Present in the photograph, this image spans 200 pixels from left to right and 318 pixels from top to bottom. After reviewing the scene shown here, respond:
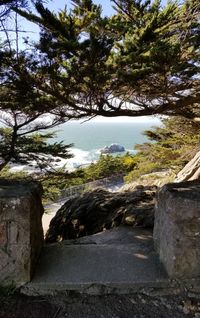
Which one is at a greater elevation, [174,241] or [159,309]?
[174,241]

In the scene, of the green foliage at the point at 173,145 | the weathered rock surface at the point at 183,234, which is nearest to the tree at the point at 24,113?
the green foliage at the point at 173,145

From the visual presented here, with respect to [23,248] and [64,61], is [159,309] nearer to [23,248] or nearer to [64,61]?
[23,248]

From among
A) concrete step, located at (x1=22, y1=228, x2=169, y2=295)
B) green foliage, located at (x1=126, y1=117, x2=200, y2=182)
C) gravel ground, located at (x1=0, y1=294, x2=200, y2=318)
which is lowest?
gravel ground, located at (x1=0, y1=294, x2=200, y2=318)

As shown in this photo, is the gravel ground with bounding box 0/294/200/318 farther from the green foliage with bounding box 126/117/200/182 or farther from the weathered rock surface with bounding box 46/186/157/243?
the green foliage with bounding box 126/117/200/182

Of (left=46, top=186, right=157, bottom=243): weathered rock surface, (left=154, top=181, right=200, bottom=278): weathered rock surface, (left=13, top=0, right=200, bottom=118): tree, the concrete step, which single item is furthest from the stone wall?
(left=13, top=0, right=200, bottom=118): tree

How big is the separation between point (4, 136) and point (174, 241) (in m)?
6.88

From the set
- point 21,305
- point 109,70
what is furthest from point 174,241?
point 109,70

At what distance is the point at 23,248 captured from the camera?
7.92 feet

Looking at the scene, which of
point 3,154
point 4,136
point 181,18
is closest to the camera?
point 181,18

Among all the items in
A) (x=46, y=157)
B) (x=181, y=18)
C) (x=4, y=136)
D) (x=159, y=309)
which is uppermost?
(x=181, y=18)

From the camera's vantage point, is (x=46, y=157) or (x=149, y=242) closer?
(x=149, y=242)

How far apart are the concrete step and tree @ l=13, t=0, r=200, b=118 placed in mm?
2704

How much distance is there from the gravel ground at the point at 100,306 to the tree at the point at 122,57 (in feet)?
10.5

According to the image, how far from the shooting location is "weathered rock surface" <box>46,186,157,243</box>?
4.91 meters
